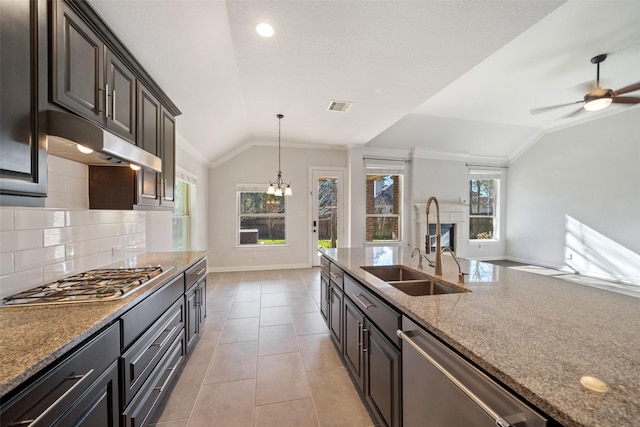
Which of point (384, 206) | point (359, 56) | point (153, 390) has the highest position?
point (359, 56)

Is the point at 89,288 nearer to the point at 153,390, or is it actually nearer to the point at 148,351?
the point at 148,351

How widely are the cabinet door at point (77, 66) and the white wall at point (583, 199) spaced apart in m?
7.60

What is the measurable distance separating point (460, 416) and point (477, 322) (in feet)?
1.02

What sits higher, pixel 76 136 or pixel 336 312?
pixel 76 136

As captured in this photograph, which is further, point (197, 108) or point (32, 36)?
point (197, 108)

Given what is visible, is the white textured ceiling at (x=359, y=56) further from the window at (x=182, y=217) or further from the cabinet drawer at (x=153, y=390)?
the cabinet drawer at (x=153, y=390)

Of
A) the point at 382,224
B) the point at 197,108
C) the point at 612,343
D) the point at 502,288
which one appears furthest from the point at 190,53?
the point at 382,224

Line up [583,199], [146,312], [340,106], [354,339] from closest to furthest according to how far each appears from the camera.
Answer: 1. [146,312]
2. [354,339]
3. [340,106]
4. [583,199]

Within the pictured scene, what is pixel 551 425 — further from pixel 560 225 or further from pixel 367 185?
pixel 560 225

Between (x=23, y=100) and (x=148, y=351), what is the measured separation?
1334 millimetres

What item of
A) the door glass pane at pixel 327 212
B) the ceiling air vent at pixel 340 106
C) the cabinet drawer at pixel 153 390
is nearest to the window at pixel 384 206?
the door glass pane at pixel 327 212

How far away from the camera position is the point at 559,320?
938 millimetres

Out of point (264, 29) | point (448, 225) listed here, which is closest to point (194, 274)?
point (264, 29)

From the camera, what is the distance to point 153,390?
1478 mm
